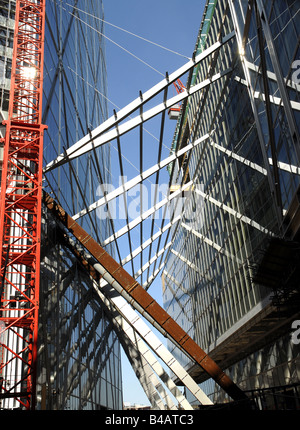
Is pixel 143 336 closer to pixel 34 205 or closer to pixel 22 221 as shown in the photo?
pixel 22 221

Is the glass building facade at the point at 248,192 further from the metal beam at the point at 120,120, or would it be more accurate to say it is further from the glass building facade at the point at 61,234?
the glass building facade at the point at 61,234

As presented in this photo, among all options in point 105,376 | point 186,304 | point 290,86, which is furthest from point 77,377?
point 186,304

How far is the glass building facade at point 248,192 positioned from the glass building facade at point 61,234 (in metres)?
7.95

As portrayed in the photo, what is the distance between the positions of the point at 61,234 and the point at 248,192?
42.2 ft

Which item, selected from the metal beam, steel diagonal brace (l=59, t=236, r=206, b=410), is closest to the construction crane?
steel diagonal brace (l=59, t=236, r=206, b=410)

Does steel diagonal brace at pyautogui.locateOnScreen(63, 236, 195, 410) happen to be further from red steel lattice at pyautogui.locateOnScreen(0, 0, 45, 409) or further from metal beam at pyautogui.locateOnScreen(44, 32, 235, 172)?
metal beam at pyautogui.locateOnScreen(44, 32, 235, 172)

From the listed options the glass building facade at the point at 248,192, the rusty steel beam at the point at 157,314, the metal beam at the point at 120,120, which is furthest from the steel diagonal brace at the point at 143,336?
the glass building facade at the point at 248,192

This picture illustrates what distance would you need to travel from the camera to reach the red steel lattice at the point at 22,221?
18391 mm

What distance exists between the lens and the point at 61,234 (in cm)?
2612

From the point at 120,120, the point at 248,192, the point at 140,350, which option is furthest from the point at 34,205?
the point at 248,192

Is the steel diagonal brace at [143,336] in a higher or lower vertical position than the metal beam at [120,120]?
lower

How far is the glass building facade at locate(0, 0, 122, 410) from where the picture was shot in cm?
2189

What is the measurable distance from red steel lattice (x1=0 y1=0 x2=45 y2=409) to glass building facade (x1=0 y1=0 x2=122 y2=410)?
2.45 ft

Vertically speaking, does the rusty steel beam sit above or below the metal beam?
below
